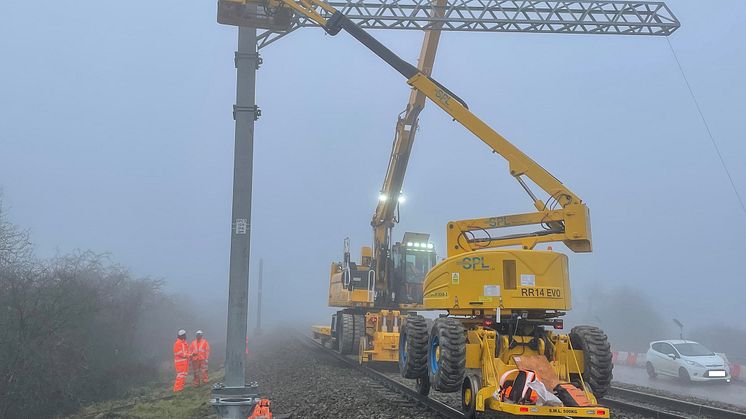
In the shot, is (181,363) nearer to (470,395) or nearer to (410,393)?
(410,393)

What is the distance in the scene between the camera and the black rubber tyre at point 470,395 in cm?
757

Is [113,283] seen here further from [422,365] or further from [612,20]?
[612,20]

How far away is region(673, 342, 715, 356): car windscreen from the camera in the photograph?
18.3 meters

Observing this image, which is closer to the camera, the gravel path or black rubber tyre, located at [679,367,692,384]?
the gravel path

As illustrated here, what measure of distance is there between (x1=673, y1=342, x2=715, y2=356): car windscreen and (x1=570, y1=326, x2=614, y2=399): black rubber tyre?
12.2 metres

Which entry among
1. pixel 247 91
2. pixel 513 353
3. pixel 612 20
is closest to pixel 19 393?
pixel 247 91

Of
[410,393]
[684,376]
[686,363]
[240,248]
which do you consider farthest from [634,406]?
[684,376]

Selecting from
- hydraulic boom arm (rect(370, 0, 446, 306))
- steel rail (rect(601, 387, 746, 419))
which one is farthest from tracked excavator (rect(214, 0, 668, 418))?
hydraulic boom arm (rect(370, 0, 446, 306))

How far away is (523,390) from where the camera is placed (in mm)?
6961

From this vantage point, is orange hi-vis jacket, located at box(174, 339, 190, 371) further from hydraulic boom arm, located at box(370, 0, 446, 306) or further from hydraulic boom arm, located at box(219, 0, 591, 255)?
hydraulic boom arm, located at box(219, 0, 591, 255)

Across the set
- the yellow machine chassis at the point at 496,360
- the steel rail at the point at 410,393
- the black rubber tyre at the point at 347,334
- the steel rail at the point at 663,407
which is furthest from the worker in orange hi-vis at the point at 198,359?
the steel rail at the point at 663,407

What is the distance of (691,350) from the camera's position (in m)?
18.5

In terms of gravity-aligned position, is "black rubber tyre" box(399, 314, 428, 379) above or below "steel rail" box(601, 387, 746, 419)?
above

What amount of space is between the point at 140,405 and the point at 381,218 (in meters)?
9.12
